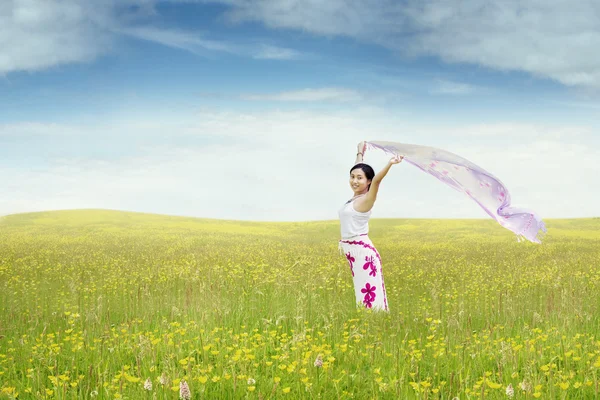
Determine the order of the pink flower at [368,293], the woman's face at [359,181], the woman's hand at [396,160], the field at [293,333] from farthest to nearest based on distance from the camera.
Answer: the pink flower at [368,293]
the woman's face at [359,181]
the woman's hand at [396,160]
the field at [293,333]

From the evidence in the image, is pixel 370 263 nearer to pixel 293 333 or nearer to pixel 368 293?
pixel 368 293

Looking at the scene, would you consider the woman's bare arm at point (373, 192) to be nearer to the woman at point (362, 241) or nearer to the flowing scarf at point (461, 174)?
the woman at point (362, 241)

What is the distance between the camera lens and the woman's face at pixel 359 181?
7.74 meters

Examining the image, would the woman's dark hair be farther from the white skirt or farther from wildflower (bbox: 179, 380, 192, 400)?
wildflower (bbox: 179, 380, 192, 400)

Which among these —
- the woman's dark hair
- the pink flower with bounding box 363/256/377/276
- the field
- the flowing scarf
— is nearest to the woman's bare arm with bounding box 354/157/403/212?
the woman's dark hair

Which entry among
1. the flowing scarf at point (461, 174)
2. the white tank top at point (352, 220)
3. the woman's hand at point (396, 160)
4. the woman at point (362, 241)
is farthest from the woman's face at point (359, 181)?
the woman's hand at point (396, 160)

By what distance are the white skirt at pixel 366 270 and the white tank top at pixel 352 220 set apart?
0.30 ft

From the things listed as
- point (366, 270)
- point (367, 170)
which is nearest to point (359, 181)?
point (367, 170)

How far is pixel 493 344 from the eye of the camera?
629 centimetres

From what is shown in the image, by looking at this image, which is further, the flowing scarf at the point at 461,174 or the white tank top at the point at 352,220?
the flowing scarf at the point at 461,174

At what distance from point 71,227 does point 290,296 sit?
3631cm

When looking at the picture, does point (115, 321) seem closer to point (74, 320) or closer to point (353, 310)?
point (74, 320)

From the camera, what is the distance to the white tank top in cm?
777

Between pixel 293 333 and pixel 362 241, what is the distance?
9.28ft
